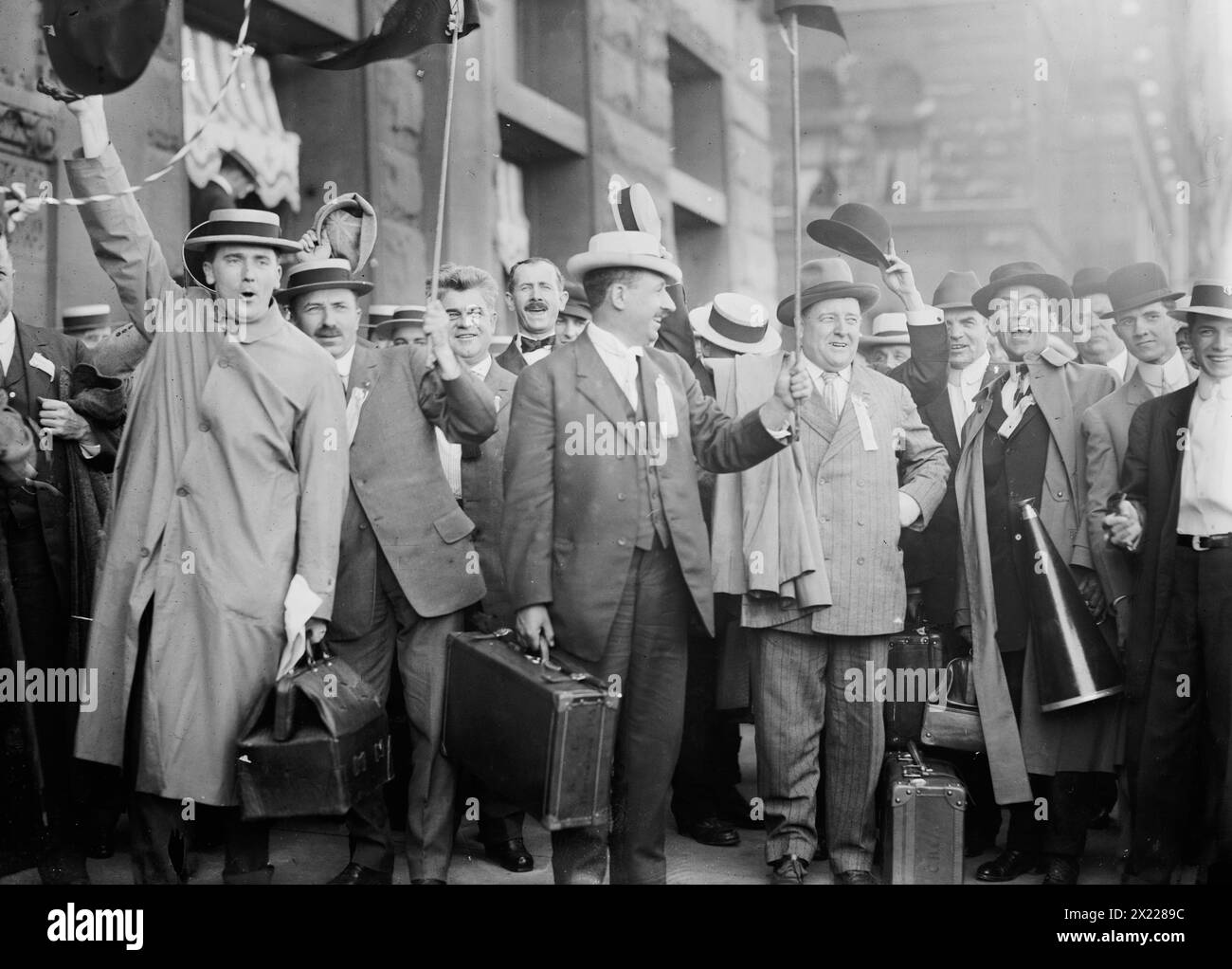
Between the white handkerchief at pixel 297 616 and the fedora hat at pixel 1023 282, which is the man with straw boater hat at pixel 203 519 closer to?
the white handkerchief at pixel 297 616

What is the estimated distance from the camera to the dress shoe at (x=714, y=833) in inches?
213

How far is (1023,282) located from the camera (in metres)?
5.50

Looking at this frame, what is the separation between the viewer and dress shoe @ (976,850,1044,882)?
5004 millimetres

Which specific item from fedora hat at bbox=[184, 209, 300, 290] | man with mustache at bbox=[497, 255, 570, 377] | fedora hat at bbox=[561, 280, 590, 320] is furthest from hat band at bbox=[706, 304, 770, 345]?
fedora hat at bbox=[184, 209, 300, 290]

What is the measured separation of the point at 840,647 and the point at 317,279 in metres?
2.19

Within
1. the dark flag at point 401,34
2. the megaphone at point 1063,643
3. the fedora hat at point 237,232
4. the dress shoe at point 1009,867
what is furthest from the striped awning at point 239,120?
the dress shoe at point 1009,867

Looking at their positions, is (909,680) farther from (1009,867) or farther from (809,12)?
(809,12)

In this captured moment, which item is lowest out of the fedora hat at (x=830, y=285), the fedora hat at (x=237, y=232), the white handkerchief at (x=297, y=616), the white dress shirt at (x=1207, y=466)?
the white handkerchief at (x=297, y=616)

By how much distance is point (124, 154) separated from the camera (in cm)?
575

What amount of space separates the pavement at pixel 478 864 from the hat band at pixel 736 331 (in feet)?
6.71

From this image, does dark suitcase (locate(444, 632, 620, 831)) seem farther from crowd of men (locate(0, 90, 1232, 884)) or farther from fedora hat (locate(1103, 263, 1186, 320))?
fedora hat (locate(1103, 263, 1186, 320))
